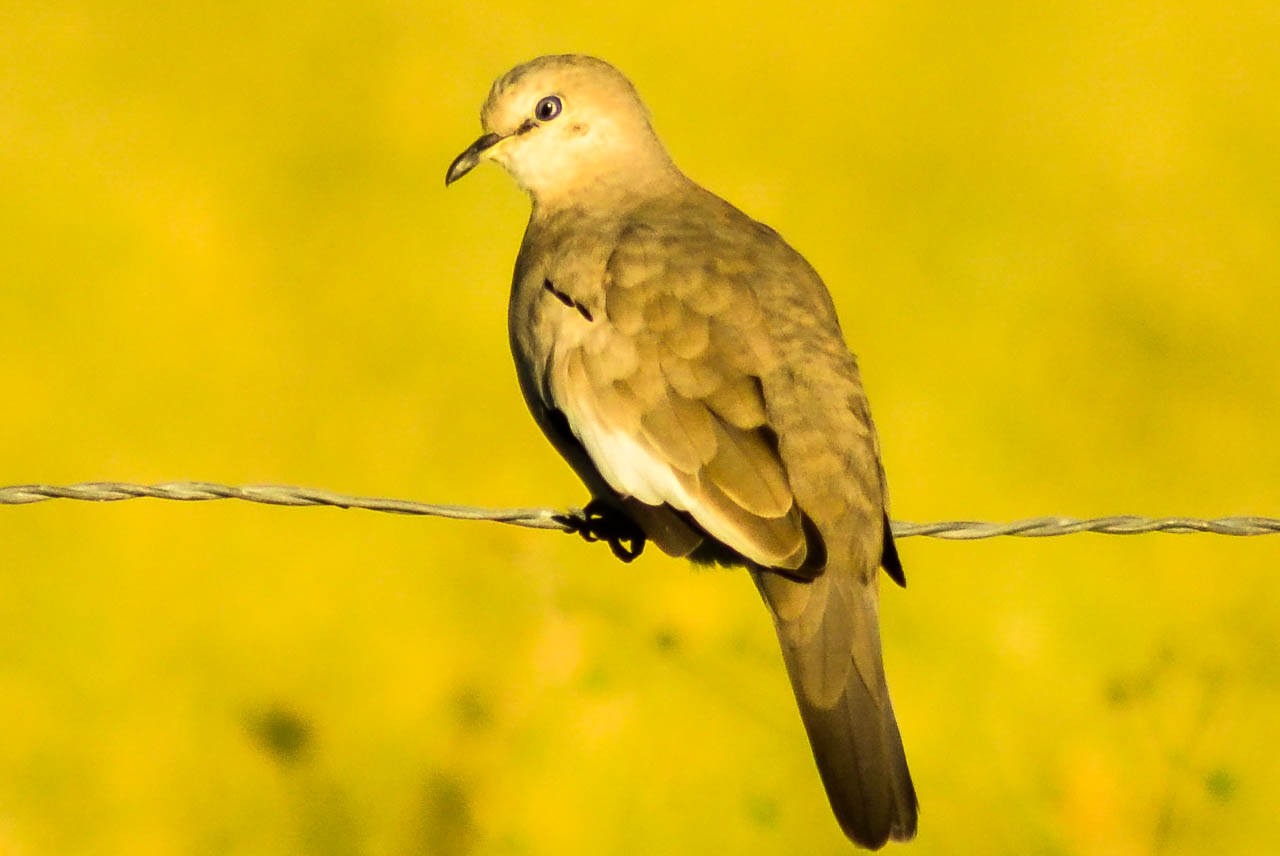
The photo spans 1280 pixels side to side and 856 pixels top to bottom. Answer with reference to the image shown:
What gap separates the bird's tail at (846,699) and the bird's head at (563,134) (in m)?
1.69

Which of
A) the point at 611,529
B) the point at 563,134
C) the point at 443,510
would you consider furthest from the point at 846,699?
the point at 563,134

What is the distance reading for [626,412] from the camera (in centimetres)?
386

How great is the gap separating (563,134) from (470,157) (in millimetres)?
299

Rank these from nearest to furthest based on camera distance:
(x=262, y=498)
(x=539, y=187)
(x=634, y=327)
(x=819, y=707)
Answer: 1. (x=262, y=498)
2. (x=819, y=707)
3. (x=634, y=327)
4. (x=539, y=187)

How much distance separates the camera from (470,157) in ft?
16.6

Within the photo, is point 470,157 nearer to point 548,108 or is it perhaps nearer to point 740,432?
point 548,108

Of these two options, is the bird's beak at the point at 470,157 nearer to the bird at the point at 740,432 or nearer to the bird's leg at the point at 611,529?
the bird at the point at 740,432

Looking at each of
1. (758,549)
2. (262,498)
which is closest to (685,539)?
(758,549)

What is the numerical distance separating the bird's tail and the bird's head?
5.54ft

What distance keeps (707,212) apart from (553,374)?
2.84 feet

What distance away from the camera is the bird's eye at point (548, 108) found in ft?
16.5

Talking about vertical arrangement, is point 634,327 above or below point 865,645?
above

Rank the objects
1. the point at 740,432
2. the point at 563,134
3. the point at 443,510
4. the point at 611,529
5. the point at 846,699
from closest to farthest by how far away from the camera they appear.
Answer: the point at 443,510
the point at 846,699
the point at 740,432
the point at 611,529
the point at 563,134

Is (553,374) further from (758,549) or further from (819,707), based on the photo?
(819,707)
